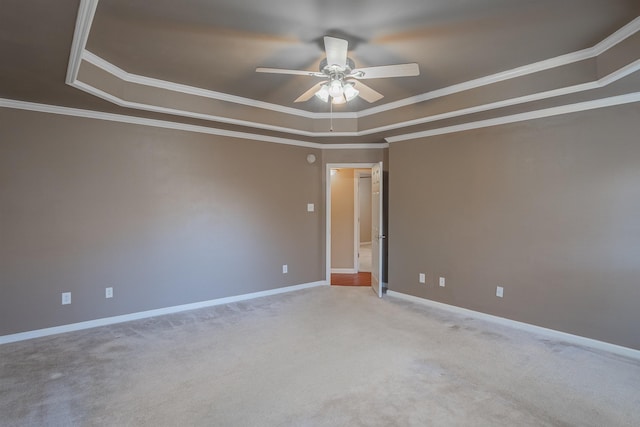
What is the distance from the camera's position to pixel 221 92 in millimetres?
3973

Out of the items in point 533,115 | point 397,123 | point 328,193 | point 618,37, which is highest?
point 618,37

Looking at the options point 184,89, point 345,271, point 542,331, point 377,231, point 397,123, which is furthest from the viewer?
point 345,271

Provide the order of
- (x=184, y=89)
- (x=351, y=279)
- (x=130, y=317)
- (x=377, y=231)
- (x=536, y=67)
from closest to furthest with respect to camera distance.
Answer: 1. (x=536, y=67)
2. (x=184, y=89)
3. (x=130, y=317)
4. (x=377, y=231)
5. (x=351, y=279)

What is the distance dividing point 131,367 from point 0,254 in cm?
186

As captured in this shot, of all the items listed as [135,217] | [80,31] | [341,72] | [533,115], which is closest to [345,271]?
[135,217]

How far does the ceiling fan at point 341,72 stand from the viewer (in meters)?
2.46

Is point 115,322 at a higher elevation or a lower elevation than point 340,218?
lower

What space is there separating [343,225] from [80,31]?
5.34 m

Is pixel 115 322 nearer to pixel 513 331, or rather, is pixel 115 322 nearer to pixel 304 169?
pixel 304 169

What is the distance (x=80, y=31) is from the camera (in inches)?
79.3

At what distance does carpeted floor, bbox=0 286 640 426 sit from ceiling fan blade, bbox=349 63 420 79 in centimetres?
241

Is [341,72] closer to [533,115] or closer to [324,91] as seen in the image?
[324,91]

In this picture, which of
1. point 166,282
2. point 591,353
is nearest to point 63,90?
point 166,282

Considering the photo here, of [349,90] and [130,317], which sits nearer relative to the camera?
[349,90]
